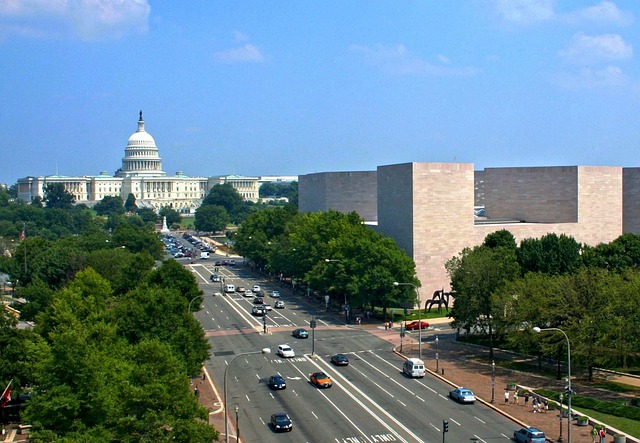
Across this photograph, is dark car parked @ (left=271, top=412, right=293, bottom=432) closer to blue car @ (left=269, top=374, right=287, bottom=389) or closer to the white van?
blue car @ (left=269, top=374, right=287, bottom=389)

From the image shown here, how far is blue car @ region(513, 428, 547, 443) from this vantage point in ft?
126

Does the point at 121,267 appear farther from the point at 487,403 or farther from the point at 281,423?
the point at 487,403

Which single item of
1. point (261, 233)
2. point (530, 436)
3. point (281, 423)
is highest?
point (261, 233)

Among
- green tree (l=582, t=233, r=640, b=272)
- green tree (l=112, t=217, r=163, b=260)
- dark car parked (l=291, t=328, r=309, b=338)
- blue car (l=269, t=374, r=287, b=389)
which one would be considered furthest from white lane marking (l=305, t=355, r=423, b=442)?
green tree (l=112, t=217, r=163, b=260)

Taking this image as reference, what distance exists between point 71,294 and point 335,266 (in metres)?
35.7

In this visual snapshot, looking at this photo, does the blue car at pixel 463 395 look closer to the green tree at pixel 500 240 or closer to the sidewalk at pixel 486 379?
the sidewalk at pixel 486 379

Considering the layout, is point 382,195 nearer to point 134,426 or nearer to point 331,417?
point 331,417

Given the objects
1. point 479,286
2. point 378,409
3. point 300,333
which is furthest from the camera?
point 300,333

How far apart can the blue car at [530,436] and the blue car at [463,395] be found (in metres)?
7.76

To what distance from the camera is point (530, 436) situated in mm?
38594

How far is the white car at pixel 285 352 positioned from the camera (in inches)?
2415

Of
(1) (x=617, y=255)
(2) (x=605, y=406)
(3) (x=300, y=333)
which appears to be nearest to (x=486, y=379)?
(2) (x=605, y=406)

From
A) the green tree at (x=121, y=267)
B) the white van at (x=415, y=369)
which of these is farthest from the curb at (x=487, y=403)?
the green tree at (x=121, y=267)

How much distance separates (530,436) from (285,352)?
26.3 m
